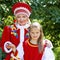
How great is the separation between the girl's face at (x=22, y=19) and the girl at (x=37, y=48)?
26cm

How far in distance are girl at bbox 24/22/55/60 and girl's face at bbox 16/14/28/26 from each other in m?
0.26

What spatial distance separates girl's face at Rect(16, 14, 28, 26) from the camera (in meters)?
7.33

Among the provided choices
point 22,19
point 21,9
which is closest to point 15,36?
point 22,19

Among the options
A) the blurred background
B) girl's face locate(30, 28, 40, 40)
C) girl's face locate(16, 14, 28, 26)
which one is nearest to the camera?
girl's face locate(30, 28, 40, 40)

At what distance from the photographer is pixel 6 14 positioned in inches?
381

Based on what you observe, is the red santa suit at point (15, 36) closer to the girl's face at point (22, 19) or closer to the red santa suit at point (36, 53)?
the girl's face at point (22, 19)

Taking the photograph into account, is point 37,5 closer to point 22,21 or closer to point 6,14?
point 6,14

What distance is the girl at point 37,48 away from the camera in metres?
7.11

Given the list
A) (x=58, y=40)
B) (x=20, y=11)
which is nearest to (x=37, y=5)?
(x=58, y=40)

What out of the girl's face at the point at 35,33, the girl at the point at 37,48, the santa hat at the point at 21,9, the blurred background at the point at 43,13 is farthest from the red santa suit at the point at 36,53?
the blurred background at the point at 43,13

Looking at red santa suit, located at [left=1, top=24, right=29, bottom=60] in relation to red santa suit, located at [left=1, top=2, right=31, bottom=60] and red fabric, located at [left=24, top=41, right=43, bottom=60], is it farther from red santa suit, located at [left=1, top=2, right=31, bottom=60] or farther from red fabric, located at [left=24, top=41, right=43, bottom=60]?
red fabric, located at [left=24, top=41, right=43, bottom=60]

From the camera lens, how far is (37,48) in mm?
7156

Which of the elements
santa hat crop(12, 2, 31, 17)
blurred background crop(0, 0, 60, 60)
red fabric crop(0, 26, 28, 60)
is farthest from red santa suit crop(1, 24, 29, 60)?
blurred background crop(0, 0, 60, 60)

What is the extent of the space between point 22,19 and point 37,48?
1.87 feet
